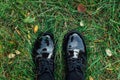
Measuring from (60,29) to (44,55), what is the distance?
295mm

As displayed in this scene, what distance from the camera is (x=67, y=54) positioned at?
122 inches

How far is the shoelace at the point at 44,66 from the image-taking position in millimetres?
3007

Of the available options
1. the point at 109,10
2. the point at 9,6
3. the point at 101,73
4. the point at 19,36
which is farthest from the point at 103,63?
the point at 9,6

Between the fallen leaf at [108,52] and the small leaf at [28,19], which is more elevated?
the small leaf at [28,19]

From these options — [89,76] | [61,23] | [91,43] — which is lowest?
[89,76]

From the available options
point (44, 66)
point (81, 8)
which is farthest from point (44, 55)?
point (81, 8)

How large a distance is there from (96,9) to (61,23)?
0.36 meters

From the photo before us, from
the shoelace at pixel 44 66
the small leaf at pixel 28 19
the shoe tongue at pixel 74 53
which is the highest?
the small leaf at pixel 28 19

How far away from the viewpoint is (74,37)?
3090mm

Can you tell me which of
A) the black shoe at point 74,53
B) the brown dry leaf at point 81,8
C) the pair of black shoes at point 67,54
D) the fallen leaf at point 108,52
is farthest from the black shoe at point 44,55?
the fallen leaf at point 108,52

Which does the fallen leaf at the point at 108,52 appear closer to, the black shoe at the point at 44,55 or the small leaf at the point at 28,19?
the black shoe at the point at 44,55

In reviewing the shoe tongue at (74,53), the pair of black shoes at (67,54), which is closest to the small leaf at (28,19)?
the pair of black shoes at (67,54)

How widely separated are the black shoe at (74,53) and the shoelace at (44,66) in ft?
0.53

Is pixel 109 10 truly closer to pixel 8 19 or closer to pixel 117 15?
pixel 117 15
